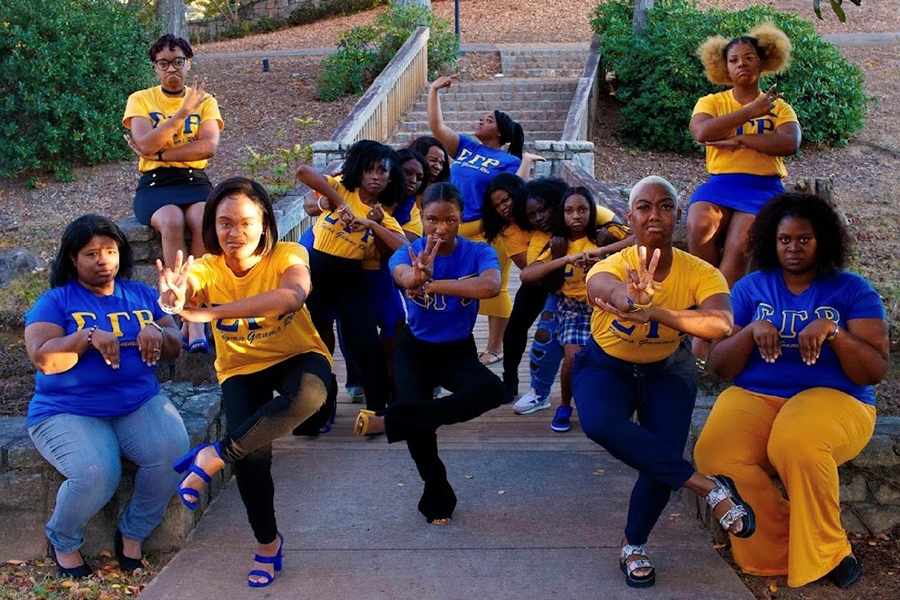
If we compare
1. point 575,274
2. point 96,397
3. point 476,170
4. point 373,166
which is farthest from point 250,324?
point 476,170

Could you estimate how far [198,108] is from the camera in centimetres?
648

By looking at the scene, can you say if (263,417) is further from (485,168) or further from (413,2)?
(413,2)

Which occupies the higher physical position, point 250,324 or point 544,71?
point 544,71

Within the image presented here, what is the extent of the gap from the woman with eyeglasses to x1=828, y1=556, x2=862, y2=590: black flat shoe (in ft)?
13.1

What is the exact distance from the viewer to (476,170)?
7230 mm

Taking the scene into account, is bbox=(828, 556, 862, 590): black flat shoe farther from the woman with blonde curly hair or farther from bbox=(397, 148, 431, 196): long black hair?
bbox=(397, 148, 431, 196): long black hair

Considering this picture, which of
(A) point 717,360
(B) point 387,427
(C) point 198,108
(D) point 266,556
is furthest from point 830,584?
(C) point 198,108

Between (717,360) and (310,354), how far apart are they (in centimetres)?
178

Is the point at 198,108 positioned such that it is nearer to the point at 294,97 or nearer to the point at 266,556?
the point at 266,556

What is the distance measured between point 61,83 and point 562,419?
11.7 m

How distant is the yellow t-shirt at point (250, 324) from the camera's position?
448 cm

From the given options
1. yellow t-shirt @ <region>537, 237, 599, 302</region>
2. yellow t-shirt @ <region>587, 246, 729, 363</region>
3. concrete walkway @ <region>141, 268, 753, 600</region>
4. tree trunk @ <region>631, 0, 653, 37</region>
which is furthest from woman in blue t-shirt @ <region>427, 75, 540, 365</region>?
tree trunk @ <region>631, 0, 653, 37</region>

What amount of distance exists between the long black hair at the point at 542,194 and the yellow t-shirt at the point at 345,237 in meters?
0.78

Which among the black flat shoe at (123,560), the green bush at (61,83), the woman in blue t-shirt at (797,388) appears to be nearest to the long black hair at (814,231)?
the woman in blue t-shirt at (797,388)
